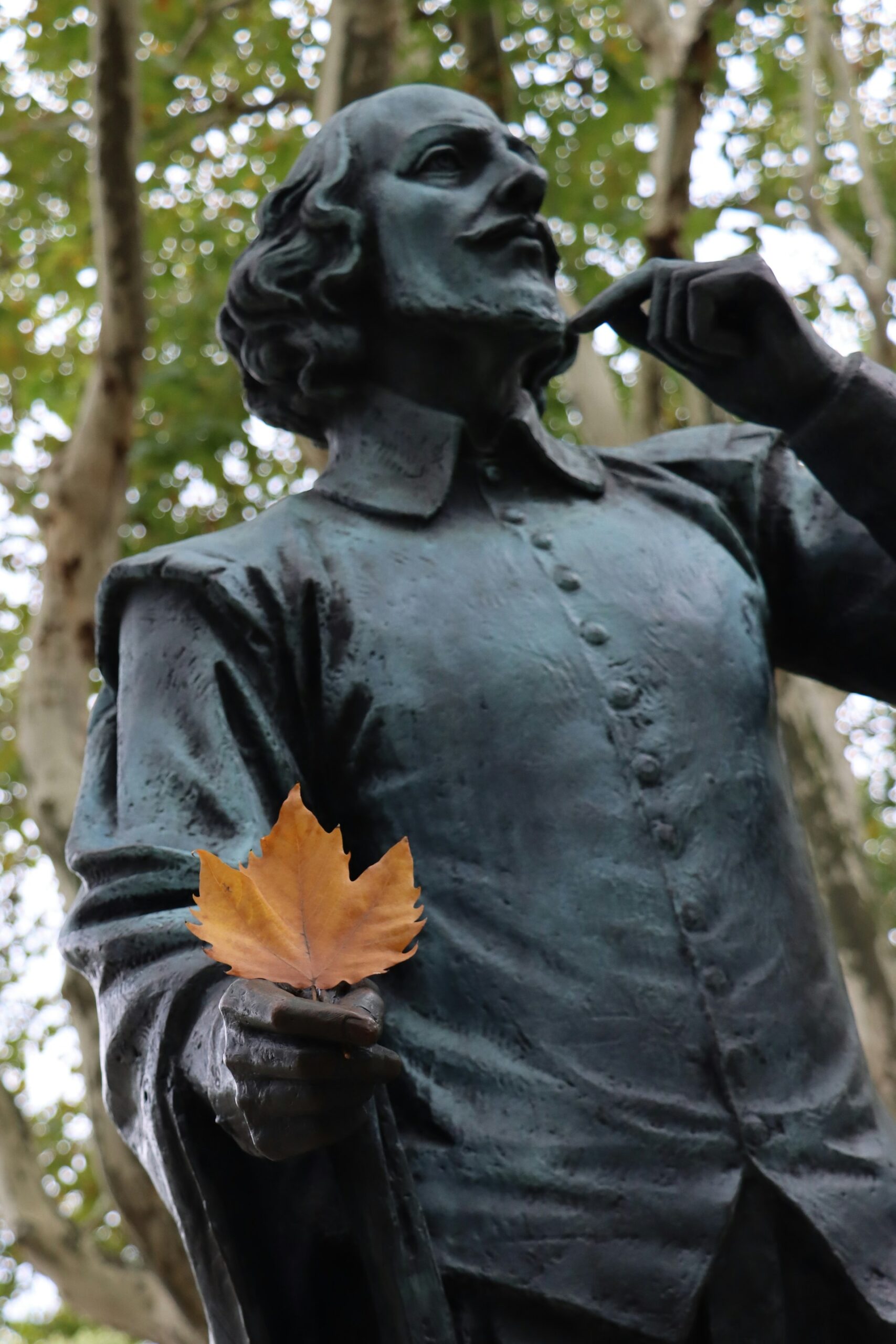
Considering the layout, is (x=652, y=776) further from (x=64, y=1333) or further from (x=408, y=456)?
(x=64, y=1333)

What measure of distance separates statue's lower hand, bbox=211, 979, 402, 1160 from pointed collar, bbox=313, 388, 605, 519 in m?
1.10

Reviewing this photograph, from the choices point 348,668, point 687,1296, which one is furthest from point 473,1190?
point 348,668

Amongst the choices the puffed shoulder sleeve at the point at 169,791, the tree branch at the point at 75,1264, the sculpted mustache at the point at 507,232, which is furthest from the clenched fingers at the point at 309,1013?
the tree branch at the point at 75,1264

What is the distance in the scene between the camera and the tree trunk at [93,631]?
6.09 metres

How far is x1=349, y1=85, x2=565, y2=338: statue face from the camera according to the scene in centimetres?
291

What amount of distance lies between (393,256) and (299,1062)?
146 centimetres

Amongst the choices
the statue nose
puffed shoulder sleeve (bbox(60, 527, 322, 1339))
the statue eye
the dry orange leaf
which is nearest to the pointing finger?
the statue nose

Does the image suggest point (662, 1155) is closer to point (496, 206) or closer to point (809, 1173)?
point (809, 1173)

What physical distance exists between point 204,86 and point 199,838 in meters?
7.91

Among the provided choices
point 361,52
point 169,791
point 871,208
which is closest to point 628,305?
point 169,791

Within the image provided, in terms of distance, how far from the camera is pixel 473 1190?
232cm

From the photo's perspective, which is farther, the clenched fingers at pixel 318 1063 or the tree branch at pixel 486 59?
the tree branch at pixel 486 59

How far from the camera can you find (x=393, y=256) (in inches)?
117

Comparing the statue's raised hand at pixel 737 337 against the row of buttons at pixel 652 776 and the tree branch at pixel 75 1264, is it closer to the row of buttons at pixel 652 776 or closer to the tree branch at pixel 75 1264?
the row of buttons at pixel 652 776
